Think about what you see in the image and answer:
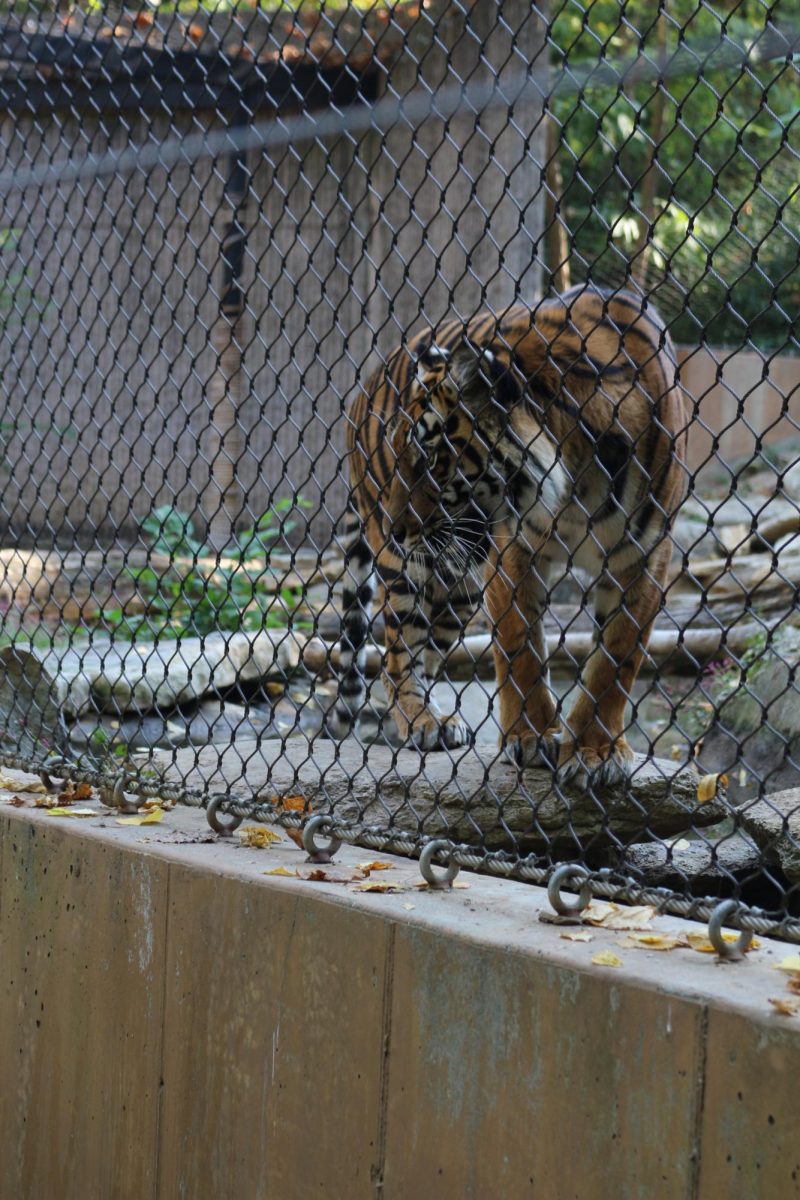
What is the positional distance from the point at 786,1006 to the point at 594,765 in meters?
1.38

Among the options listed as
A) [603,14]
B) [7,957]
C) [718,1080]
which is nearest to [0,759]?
[7,957]

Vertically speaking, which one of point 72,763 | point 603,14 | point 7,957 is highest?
point 603,14

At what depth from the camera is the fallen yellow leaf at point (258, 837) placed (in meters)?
2.78

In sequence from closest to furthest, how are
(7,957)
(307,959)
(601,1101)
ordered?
(601,1101), (307,959), (7,957)

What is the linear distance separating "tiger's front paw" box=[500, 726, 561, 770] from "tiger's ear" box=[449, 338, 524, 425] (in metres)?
0.79

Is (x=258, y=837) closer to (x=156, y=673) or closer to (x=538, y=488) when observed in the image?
(x=538, y=488)

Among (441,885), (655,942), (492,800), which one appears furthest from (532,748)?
(655,942)

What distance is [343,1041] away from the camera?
90.0 inches

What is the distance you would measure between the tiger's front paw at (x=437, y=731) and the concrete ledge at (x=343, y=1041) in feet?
3.50

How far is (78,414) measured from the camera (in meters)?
10.2

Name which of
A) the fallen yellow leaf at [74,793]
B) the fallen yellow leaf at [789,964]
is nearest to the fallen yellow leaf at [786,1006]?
the fallen yellow leaf at [789,964]

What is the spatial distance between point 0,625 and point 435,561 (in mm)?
1399

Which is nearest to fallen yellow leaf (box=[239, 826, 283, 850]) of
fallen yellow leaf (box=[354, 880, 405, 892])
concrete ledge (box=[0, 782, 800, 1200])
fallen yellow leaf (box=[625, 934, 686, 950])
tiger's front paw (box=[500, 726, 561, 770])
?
concrete ledge (box=[0, 782, 800, 1200])

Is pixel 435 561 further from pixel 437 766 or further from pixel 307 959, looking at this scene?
pixel 307 959
